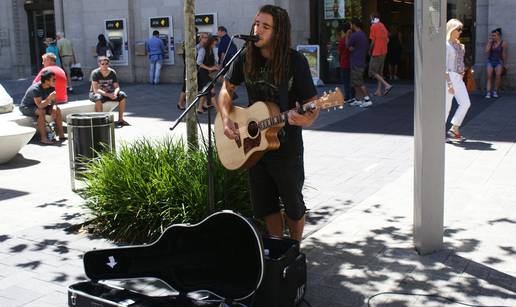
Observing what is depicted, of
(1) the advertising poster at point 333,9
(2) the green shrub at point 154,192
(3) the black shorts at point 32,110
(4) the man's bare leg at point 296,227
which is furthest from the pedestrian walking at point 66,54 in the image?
(4) the man's bare leg at point 296,227

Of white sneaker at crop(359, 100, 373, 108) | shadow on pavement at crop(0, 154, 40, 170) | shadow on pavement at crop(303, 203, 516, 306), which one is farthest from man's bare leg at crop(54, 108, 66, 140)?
shadow on pavement at crop(303, 203, 516, 306)

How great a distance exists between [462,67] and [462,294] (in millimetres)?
5890

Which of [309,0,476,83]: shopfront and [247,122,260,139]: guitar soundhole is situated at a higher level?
[309,0,476,83]: shopfront

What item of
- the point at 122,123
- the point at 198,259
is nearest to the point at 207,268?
the point at 198,259

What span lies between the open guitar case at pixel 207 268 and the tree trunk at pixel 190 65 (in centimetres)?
226

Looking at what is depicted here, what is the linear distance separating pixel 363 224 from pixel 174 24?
15.6 metres

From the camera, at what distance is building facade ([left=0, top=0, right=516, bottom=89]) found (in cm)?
1697

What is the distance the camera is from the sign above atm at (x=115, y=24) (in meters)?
21.4

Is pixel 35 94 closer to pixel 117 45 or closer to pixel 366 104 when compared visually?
pixel 366 104

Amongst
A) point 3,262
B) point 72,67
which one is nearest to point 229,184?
point 3,262

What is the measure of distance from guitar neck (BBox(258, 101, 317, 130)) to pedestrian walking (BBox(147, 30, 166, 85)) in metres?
16.4

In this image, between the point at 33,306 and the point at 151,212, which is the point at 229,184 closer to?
the point at 151,212

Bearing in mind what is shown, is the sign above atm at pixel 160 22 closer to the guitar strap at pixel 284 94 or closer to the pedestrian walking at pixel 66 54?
the pedestrian walking at pixel 66 54

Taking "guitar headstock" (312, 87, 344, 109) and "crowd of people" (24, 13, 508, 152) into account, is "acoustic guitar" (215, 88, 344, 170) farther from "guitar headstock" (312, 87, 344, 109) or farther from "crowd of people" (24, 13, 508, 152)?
"crowd of people" (24, 13, 508, 152)
